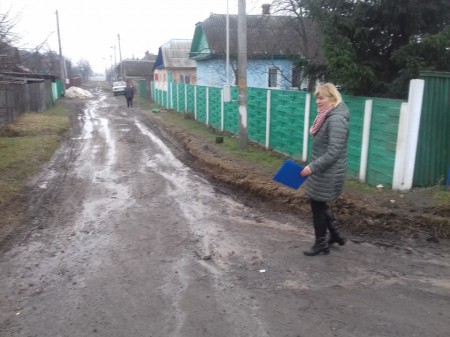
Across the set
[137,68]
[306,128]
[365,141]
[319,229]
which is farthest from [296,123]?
[137,68]

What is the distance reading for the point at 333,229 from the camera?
15.5ft

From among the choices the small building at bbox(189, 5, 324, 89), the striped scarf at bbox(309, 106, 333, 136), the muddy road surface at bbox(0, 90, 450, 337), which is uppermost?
the small building at bbox(189, 5, 324, 89)

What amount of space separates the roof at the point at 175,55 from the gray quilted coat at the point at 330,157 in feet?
111

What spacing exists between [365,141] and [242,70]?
15.4ft

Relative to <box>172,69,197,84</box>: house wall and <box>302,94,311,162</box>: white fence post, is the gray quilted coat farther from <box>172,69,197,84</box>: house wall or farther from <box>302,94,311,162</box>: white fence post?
<box>172,69,197,84</box>: house wall

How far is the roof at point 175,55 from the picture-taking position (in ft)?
123

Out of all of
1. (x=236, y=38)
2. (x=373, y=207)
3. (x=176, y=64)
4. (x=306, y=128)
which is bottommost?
(x=373, y=207)

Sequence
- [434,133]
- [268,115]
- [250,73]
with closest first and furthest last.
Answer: [434,133] → [268,115] → [250,73]

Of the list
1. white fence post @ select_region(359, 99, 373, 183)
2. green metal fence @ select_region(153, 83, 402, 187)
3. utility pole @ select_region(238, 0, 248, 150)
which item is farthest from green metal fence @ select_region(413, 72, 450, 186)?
utility pole @ select_region(238, 0, 248, 150)

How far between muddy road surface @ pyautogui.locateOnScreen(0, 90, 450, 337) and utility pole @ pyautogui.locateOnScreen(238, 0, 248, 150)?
399 cm

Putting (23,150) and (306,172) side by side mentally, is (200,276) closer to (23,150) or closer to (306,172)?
(306,172)

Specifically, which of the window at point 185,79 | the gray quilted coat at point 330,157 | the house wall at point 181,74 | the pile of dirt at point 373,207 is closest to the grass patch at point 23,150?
the pile of dirt at point 373,207

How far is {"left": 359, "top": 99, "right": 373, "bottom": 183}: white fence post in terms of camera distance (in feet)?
22.5

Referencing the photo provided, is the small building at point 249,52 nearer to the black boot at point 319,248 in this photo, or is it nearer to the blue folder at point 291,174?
the blue folder at point 291,174
